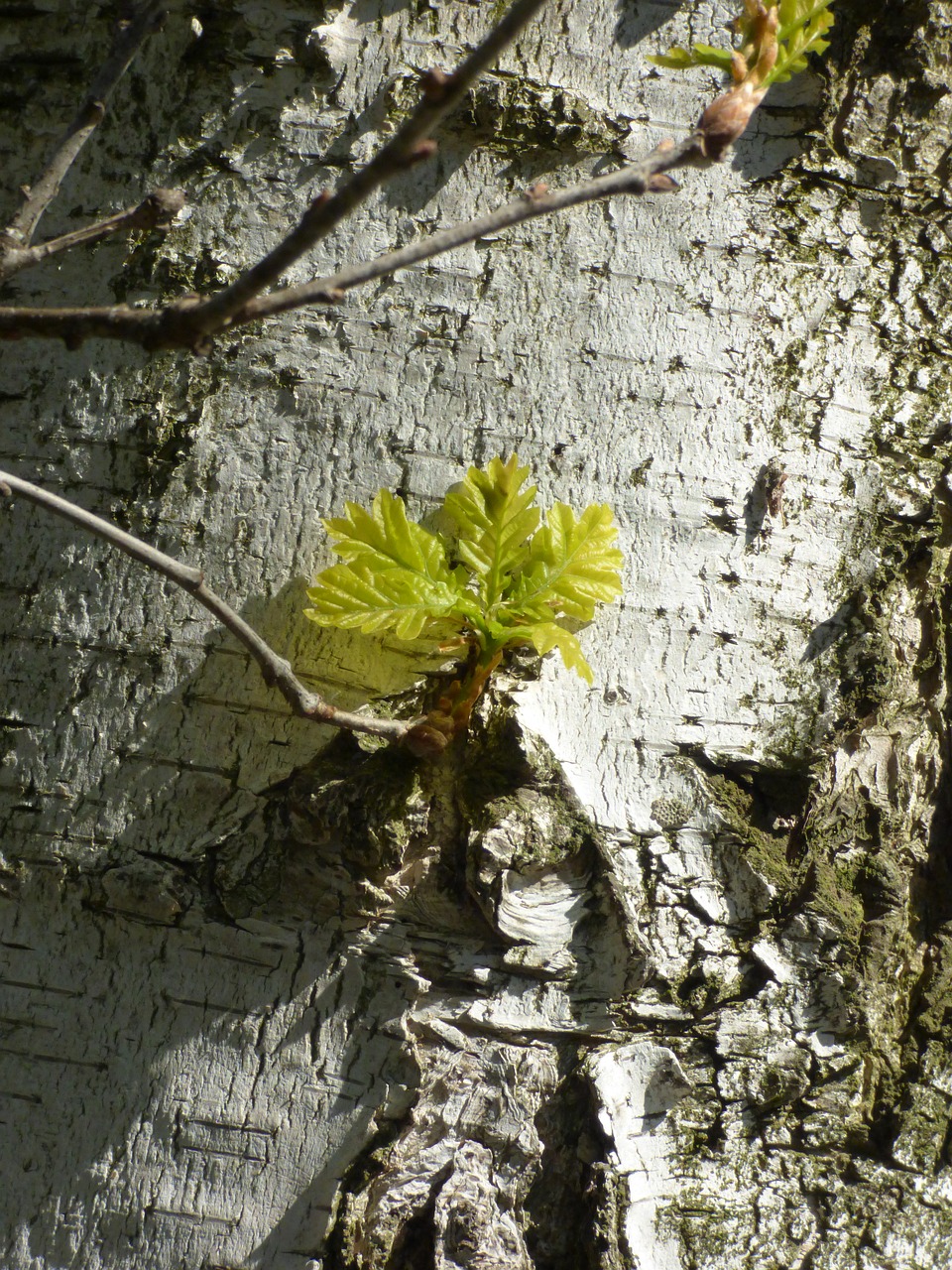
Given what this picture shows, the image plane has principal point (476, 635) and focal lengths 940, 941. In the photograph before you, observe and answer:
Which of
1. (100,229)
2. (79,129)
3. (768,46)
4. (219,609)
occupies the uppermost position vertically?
(768,46)

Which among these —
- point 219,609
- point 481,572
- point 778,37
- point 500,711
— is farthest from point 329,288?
point 778,37

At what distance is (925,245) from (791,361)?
11.0 inches

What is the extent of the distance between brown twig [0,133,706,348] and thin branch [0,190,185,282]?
0.13m

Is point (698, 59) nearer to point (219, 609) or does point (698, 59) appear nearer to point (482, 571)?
point (482, 571)

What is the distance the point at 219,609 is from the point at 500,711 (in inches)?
14.5

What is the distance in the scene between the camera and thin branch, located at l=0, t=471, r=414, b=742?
0.89 meters

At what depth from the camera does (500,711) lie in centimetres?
114

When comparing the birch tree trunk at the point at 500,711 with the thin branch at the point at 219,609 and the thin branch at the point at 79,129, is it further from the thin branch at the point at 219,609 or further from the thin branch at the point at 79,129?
the thin branch at the point at 79,129

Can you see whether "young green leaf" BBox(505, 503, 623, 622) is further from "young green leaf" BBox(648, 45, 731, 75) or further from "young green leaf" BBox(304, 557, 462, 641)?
"young green leaf" BBox(648, 45, 731, 75)

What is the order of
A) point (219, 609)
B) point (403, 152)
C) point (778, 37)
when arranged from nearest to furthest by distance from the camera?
point (403, 152), point (219, 609), point (778, 37)

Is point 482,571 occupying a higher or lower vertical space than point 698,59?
lower

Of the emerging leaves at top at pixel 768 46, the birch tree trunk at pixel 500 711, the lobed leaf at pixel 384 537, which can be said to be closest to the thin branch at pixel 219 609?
the birch tree trunk at pixel 500 711

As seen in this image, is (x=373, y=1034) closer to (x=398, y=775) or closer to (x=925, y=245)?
(x=398, y=775)

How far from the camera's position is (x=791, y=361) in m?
1.26
